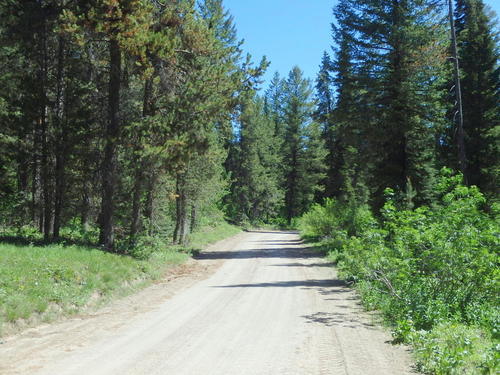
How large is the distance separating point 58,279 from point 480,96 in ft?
79.8

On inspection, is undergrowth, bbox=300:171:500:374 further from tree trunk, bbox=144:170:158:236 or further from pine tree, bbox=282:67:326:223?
pine tree, bbox=282:67:326:223

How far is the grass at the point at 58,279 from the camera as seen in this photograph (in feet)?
28.0

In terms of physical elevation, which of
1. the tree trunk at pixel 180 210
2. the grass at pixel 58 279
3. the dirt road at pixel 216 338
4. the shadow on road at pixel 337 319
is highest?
the tree trunk at pixel 180 210

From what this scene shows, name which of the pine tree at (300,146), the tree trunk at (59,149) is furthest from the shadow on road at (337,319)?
the pine tree at (300,146)

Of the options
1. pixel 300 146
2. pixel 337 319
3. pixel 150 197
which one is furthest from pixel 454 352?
pixel 300 146

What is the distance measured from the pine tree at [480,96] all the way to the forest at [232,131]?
0.26 ft

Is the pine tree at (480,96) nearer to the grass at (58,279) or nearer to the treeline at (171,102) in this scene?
the treeline at (171,102)

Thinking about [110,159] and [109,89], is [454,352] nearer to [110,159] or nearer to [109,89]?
[110,159]

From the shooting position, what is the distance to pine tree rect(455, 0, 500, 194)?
24.2 meters

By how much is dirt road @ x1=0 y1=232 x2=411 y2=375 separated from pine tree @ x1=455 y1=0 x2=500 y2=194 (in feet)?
52.8

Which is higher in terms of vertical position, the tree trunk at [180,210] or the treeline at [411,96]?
the treeline at [411,96]

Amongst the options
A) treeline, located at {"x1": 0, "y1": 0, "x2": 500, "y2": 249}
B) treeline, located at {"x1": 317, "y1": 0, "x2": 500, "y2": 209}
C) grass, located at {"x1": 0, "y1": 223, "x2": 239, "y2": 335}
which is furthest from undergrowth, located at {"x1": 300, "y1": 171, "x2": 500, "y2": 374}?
treeline, located at {"x1": 317, "y1": 0, "x2": 500, "y2": 209}

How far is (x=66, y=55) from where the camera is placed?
17500mm

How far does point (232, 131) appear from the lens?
66.2 feet
